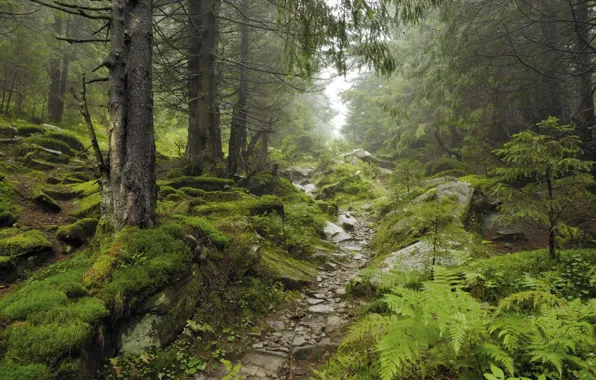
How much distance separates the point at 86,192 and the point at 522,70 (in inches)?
527

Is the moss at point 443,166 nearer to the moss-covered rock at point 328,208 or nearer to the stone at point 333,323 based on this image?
the moss-covered rock at point 328,208

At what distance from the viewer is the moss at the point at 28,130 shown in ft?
37.1

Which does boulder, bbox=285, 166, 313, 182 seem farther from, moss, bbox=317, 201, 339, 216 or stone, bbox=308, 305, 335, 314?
stone, bbox=308, 305, 335, 314

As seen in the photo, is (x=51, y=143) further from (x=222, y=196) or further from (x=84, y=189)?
(x=222, y=196)

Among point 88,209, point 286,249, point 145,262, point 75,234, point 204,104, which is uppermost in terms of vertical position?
point 204,104

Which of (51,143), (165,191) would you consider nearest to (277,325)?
(165,191)

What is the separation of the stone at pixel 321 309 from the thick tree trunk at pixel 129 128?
3.16 m

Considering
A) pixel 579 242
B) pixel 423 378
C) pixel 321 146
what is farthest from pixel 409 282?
pixel 321 146

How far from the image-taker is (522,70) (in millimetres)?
9891

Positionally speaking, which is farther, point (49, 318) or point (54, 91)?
point (54, 91)

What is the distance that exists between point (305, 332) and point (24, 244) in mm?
4453

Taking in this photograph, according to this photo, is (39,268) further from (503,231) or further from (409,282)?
(503,231)

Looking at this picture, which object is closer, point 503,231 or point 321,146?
point 503,231

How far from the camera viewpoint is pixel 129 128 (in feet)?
15.7
